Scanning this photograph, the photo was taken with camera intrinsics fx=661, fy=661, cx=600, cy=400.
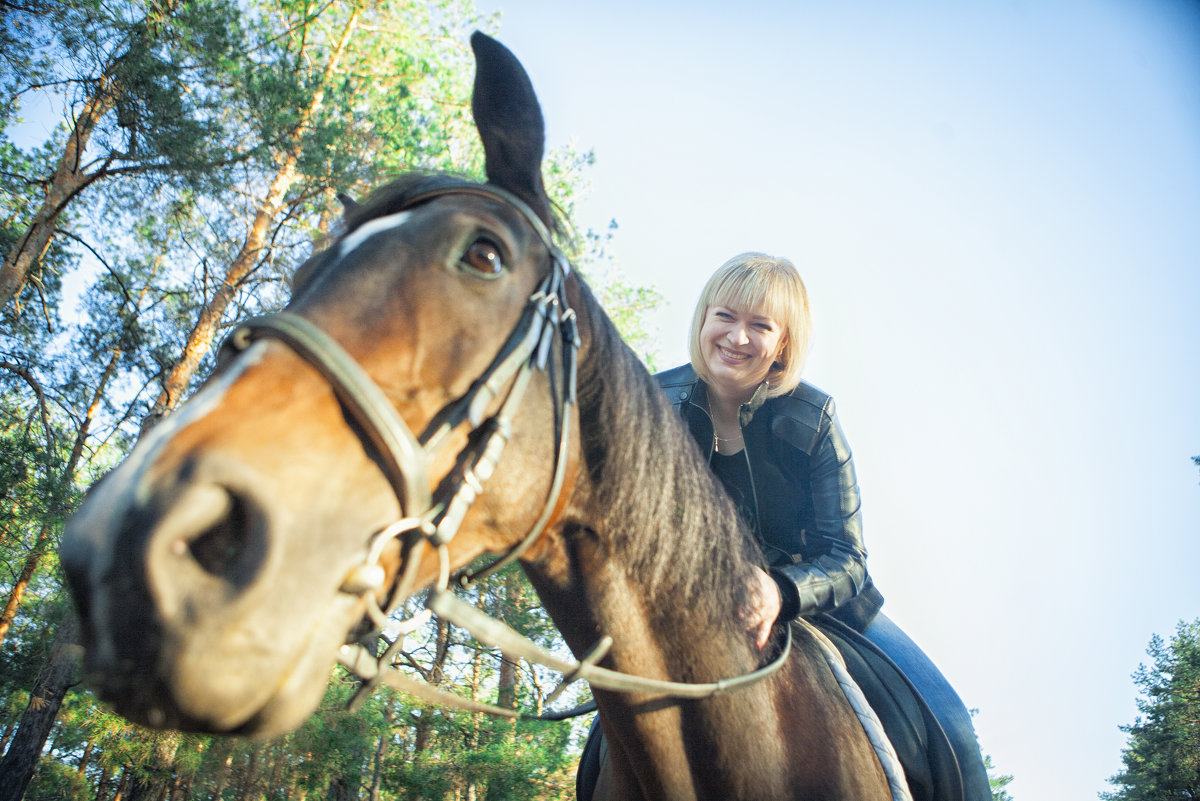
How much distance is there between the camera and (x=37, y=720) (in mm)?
8883

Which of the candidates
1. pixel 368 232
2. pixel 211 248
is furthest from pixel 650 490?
pixel 211 248

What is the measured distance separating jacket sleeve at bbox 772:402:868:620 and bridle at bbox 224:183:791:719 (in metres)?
0.37

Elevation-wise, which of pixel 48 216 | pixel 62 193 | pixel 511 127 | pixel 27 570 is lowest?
pixel 27 570

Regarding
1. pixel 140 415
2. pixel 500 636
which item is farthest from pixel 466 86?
pixel 500 636

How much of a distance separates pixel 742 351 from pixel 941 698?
5.40 ft

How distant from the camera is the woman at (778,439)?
2.50m

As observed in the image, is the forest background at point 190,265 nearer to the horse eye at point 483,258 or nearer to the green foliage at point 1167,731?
the horse eye at point 483,258

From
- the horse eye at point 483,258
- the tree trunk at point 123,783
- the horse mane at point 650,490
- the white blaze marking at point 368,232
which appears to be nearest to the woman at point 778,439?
the horse mane at point 650,490

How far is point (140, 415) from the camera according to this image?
1060 cm

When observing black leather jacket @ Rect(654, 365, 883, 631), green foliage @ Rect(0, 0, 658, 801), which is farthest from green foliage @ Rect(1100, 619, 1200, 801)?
black leather jacket @ Rect(654, 365, 883, 631)

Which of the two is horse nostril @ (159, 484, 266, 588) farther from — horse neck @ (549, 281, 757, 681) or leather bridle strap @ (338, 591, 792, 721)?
horse neck @ (549, 281, 757, 681)

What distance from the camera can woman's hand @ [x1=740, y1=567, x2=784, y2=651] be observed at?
189 cm

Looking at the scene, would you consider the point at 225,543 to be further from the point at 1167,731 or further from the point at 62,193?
the point at 1167,731

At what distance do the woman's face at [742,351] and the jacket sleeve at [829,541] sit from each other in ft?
1.06
